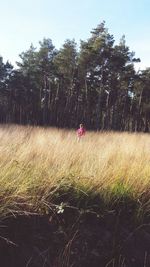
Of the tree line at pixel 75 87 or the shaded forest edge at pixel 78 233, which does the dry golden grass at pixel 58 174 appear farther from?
the tree line at pixel 75 87

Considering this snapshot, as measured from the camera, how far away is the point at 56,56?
5794 cm

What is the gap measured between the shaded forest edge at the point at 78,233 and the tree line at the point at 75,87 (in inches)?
1874

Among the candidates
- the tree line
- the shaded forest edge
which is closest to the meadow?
the shaded forest edge

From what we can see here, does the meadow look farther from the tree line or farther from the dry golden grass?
the tree line

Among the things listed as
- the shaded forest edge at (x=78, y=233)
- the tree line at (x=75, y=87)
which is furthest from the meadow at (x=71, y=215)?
the tree line at (x=75, y=87)

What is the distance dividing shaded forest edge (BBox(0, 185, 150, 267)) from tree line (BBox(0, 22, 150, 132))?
156 feet

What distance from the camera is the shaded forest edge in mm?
4405

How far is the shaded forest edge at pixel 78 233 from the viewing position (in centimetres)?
441

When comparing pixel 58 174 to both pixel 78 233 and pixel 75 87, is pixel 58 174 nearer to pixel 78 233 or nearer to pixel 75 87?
pixel 78 233

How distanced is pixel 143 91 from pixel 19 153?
179ft

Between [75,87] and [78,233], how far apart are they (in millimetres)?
55091

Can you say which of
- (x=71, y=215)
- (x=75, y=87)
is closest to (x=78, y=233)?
(x=71, y=215)

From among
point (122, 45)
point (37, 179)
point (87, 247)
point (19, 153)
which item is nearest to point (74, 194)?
point (37, 179)

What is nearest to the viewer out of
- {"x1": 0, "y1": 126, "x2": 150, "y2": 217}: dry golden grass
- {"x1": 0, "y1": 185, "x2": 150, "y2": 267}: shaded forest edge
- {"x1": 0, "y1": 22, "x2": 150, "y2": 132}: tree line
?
{"x1": 0, "y1": 185, "x2": 150, "y2": 267}: shaded forest edge
